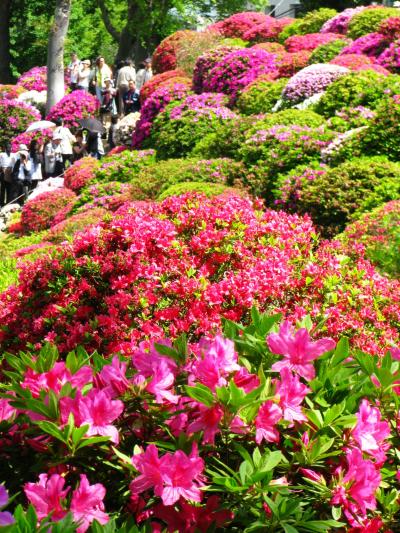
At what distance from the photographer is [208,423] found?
6.55 ft

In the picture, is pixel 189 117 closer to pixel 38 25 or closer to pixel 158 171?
pixel 158 171

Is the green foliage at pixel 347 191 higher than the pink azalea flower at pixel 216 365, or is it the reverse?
the pink azalea flower at pixel 216 365

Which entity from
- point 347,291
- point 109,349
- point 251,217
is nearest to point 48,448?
point 109,349

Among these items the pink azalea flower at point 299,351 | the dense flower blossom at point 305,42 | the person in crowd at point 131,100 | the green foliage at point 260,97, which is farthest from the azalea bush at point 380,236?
the person in crowd at point 131,100

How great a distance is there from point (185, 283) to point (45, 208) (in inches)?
400

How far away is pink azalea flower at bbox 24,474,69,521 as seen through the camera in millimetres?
1862

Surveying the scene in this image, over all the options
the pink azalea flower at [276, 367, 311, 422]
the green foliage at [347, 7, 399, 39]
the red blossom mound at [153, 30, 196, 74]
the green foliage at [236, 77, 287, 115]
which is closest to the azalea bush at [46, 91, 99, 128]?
the red blossom mound at [153, 30, 196, 74]

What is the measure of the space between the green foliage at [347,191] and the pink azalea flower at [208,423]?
568 centimetres

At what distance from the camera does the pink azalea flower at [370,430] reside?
2.06 metres

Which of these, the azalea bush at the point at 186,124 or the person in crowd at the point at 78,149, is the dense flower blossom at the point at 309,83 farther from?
the person in crowd at the point at 78,149

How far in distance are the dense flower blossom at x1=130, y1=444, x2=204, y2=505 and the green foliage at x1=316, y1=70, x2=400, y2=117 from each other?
8.59 m

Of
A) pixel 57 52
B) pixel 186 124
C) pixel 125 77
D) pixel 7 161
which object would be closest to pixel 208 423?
pixel 186 124

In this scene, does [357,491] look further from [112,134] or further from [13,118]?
[13,118]

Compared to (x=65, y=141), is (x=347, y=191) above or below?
above
